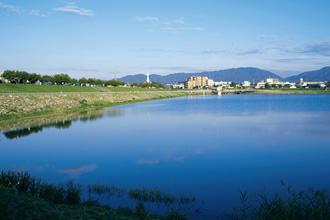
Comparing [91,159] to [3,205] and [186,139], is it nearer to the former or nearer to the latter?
[186,139]

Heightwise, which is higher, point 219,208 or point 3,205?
point 3,205

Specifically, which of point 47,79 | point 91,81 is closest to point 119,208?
point 47,79

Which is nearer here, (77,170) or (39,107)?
(77,170)

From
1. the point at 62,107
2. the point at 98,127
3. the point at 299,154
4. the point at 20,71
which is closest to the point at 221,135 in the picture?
the point at 299,154

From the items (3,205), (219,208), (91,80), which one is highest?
(91,80)

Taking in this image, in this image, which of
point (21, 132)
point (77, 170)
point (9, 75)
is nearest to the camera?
point (77, 170)

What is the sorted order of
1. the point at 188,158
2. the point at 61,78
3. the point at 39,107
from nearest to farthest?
1. the point at 188,158
2. the point at 39,107
3. the point at 61,78

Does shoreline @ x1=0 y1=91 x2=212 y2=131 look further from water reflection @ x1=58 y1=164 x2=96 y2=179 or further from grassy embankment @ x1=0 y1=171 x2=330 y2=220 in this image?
grassy embankment @ x1=0 y1=171 x2=330 y2=220

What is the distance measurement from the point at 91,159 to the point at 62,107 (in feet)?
118

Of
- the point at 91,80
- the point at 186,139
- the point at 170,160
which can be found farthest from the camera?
the point at 91,80

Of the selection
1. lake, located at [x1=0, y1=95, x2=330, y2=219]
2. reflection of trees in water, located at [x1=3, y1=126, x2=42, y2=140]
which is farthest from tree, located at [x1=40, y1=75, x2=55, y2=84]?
lake, located at [x1=0, y1=95, x2=330, y2=219]

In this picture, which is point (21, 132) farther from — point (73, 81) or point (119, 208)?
point (73, 81)

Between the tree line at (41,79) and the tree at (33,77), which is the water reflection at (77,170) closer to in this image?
the tree line at (41,79)

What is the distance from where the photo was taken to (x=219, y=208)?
32.2 feet
